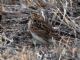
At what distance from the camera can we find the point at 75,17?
18.1 feet

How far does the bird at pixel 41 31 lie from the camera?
15.6 ft

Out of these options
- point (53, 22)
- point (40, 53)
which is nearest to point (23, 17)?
point (53, 22)

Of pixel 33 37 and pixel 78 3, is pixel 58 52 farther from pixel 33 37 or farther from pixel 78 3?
pixel 78 3

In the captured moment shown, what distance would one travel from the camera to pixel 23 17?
5637 mm

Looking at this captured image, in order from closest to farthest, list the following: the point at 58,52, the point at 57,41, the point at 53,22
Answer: the point at 58,52, the point at 57,41, the point at 53,22

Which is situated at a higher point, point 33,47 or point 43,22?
point 43,22

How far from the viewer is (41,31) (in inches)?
188

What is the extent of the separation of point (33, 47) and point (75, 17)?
98 centimetres

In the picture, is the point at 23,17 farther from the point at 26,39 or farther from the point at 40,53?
the point at 40,53

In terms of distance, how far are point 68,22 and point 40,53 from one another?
0.75 m

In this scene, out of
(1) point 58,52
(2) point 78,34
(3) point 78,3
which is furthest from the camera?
(3) point 78,3

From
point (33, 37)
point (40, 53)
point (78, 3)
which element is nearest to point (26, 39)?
point (33, 37)

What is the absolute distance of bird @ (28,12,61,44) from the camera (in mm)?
4770

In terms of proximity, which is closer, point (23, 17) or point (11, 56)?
point (11, 56)
